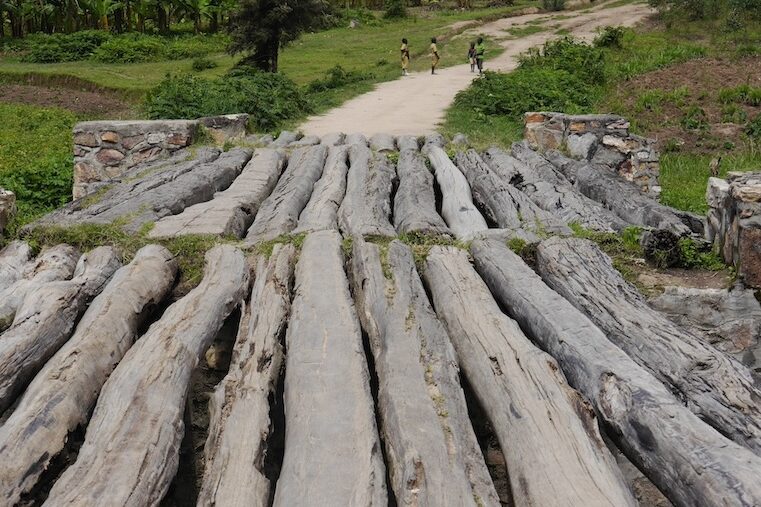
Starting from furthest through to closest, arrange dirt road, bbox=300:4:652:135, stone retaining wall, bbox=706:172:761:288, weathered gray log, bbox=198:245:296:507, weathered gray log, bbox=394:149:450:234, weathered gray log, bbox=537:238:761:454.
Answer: dirt road, bbox=300:4:652:135 < weathered gray log, bbox=394:149:450:234 < stone retaining wall, bbox=706:172:761:288 < weathered gray log, bbox=537:238:761:454 < weathered gray log, bbox=198:245:296:507

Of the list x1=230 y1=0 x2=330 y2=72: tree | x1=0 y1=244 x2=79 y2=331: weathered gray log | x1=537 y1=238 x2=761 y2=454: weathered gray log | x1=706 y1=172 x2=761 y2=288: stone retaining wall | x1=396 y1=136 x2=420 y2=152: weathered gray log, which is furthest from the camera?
x1=230 y1=0 x2=330 y2=72: tree

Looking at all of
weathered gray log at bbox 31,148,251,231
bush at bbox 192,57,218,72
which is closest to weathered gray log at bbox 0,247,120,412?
weathered gray log at bbox 31,148,251,231

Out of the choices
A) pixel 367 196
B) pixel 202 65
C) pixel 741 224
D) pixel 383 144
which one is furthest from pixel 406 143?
pixel 202 65

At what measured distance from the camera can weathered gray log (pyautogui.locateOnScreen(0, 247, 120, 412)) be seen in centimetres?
325

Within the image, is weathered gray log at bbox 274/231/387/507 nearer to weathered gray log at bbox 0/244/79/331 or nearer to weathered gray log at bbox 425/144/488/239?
weathered gray log at bbox 0/244/79/331

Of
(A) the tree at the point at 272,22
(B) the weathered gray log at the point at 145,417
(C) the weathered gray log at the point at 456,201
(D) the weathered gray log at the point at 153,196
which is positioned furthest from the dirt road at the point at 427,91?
(B) the weathered gray log at the point at 145,417

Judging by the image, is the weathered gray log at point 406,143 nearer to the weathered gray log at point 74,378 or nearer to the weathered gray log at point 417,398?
the weathered gray log at point 417,398

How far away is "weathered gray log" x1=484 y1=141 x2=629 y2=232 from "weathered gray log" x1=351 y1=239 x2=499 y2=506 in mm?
1980

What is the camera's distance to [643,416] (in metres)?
2.80

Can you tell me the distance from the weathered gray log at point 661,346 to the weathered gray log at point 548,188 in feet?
3.19

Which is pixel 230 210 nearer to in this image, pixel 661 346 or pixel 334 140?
pixel 661 346

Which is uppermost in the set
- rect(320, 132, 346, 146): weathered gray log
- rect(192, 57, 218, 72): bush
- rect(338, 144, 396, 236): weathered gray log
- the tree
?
the tree

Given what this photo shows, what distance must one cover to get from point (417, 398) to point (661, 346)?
128cm

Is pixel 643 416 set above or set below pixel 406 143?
below
